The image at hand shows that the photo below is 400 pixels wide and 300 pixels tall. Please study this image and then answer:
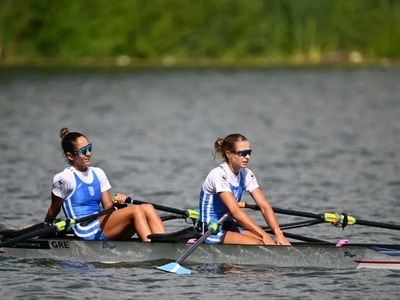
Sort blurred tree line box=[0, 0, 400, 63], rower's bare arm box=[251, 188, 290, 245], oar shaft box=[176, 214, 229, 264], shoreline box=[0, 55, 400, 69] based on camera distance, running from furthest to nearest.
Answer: shoreline box=[0, 55, 400, 69] < blurred tree line box=[0, 0, 400, 63] < rower's bare arm box=[251, 188, 290, 245] < oar shaft box=[176, 214, 229, 264]

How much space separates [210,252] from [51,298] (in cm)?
226

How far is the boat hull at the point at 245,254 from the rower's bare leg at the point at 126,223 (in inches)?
7.1

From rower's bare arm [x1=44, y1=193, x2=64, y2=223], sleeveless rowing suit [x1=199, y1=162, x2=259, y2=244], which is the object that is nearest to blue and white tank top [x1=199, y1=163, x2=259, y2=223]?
sleeveless rowing suit [x1=199, y1=162, x2=259, y2=244]

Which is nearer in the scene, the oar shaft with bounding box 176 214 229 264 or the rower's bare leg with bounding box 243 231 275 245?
the oar shaft with bounding box 176 214 229 264

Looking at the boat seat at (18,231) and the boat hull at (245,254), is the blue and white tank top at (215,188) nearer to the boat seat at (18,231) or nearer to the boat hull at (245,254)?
the boat hull at (245,254)

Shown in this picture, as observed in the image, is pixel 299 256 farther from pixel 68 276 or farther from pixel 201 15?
pixel 201 15

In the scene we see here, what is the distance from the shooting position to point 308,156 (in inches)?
1125

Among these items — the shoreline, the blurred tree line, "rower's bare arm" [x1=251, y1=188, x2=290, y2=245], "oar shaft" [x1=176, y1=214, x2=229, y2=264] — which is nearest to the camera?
"oar shaft" [x1=176, y1=214, x2=229, y2=264]

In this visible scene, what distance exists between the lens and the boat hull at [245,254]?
49.6ft

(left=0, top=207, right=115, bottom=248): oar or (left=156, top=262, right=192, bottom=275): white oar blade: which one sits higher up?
(left=0, top=207, right=115, bottom=248): oar

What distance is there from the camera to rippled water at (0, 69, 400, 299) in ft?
48.6

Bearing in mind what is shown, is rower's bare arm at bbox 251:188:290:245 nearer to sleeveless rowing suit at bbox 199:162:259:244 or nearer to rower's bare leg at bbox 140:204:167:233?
sleeveless rowing suit at bbox 199:162:259:244

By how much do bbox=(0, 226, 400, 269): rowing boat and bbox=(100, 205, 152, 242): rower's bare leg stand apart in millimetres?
179

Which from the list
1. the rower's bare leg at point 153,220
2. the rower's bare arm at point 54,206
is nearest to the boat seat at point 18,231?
the rower's bare arm at point 54,206
